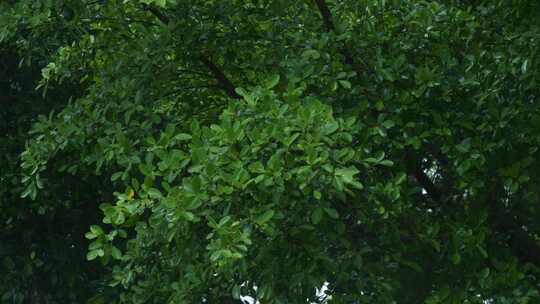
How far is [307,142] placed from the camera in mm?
4109

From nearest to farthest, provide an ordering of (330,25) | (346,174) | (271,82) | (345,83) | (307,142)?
(346,174) < (307,142) < (271,82) < (345,83) < (330,25)

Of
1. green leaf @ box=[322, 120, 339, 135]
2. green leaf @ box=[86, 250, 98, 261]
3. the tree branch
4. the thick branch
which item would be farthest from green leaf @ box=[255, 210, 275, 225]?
the thick branch

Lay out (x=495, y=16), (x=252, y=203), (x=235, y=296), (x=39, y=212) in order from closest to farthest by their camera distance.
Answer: (x=252, y=203) → (x=235, y=296) → (x=495, y=16) → (x=39, y=212)

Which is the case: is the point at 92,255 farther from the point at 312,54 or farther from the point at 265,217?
the point at 312,54

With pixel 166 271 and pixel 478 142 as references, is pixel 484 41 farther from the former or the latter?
pixel 166 271

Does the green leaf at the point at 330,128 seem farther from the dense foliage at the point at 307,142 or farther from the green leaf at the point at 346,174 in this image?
the green leaf at the point at 346,174

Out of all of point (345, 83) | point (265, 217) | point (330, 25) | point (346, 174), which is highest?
point (330, 25)

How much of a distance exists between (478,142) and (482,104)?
222 mm

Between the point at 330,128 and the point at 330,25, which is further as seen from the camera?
the point at 330,25

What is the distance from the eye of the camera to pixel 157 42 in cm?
530

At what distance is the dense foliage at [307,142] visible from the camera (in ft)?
13.8

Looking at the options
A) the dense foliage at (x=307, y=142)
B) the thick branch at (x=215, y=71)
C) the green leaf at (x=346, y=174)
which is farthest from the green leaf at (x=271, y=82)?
the thick branch at (x=215, y=71)

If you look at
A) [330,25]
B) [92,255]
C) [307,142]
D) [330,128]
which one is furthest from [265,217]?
[330,25]

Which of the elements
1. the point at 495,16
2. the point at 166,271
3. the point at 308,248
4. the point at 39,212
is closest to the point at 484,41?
the point at 495,16
